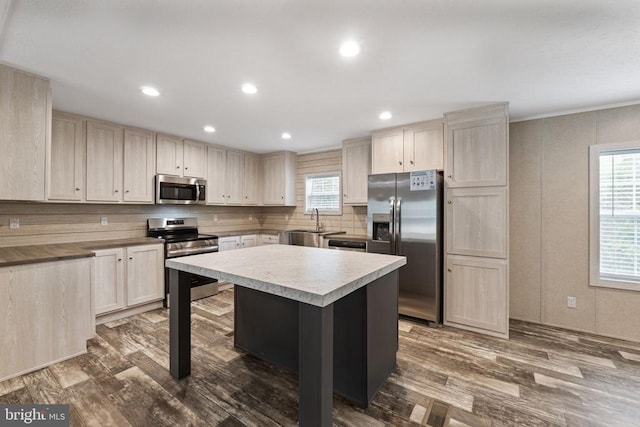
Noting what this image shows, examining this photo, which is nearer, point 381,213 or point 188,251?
point 381,213

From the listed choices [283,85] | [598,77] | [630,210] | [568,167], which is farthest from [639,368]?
[283,85]

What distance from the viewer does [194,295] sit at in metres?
4.07

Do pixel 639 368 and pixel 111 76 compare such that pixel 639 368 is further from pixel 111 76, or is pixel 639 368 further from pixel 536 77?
pixel 111 76

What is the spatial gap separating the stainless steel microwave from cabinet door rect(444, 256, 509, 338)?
12.3 ft

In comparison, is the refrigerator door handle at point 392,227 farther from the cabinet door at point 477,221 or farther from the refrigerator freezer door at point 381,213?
the cabinet door at point 477,221

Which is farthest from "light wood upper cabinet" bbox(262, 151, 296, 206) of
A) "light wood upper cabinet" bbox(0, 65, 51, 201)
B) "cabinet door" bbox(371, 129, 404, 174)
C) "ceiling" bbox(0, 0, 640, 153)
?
"light wood upper cabinet" bbox(0, 65, 51, 201)

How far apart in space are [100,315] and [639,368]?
5342 millimetres

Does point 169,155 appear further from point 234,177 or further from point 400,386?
point 400,386

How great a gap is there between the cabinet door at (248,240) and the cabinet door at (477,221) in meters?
3.38

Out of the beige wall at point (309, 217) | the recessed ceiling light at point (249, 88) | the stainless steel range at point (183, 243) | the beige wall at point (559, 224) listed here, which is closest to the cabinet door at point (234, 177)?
the stainless steel range at point (183, 243)

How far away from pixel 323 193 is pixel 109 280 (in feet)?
11.2

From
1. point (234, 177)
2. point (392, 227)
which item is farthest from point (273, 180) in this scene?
point (392, 227)

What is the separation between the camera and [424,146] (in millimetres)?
3521

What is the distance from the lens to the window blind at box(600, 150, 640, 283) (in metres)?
2.88
